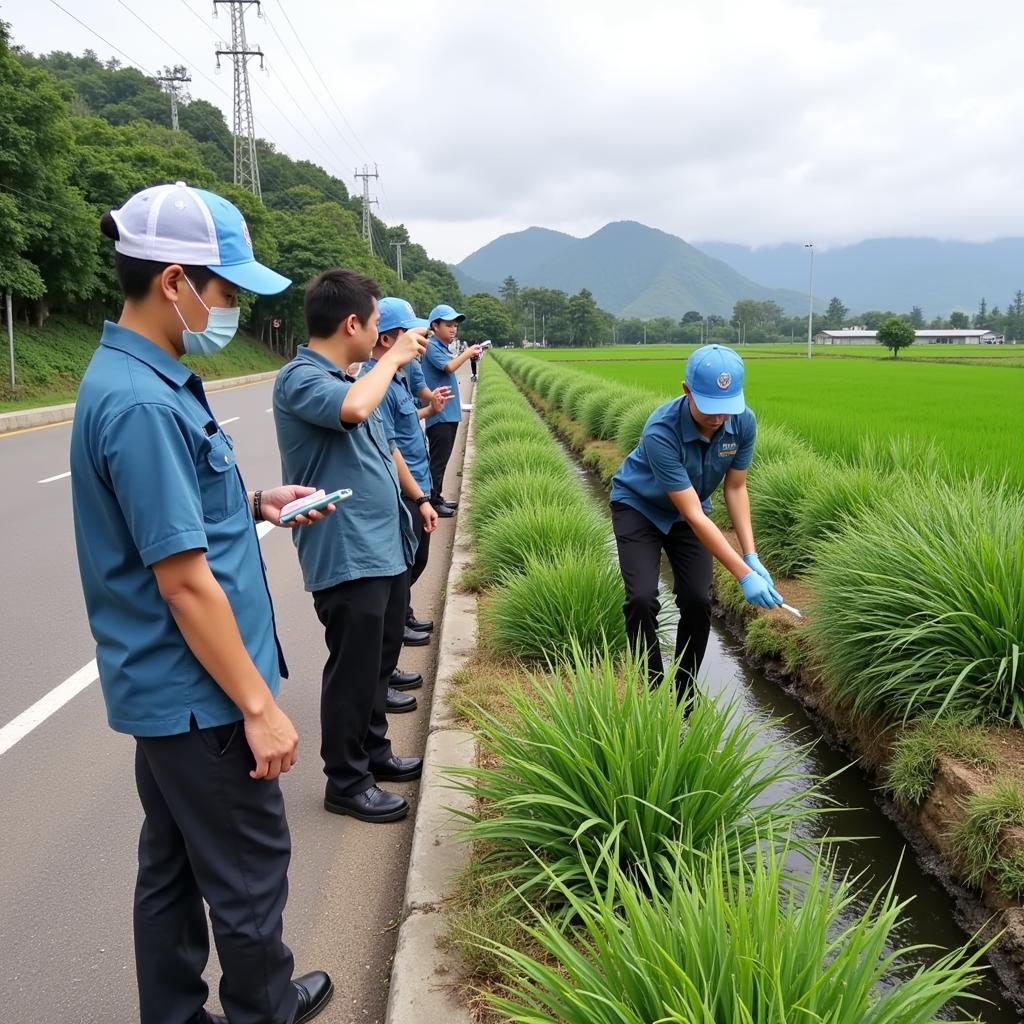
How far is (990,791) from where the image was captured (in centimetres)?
286

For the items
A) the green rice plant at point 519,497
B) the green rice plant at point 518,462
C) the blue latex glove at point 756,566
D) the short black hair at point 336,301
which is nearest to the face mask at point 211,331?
the short black hair at point 336,301

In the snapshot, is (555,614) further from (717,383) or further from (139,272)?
(139,272)

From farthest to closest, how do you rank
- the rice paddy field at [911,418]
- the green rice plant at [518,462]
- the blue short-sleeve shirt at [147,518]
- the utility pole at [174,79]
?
the utility pole at [174,79]
the green rice plant at [518,462]
the rice paddy field at [911,418]
the blue short-sleeve shirt at [147,518]

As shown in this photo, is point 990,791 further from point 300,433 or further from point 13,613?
point 13,613

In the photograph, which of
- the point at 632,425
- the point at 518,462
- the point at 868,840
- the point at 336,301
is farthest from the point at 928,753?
the point at 632,425

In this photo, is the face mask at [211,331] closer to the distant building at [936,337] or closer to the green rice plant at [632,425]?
the green rice plant at [632,425]

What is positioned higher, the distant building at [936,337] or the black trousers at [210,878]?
the distant building at [936,337]

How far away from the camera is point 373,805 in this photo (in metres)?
3.13

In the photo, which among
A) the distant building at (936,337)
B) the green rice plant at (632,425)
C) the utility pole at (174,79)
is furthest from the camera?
the distant building at (936,337)

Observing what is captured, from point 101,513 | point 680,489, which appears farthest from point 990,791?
point 101,513

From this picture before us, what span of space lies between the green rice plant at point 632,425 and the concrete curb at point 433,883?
24.9ft

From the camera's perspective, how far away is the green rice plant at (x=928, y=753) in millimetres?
3137

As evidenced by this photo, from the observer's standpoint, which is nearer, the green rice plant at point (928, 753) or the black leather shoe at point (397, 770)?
the green rice plant at point (928, 753)

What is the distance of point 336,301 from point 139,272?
4.27ft
